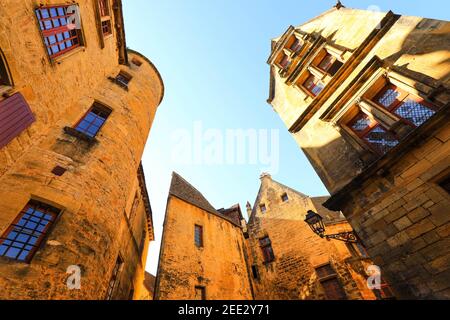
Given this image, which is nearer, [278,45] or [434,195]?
[434,195]

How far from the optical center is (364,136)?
21.0 feet

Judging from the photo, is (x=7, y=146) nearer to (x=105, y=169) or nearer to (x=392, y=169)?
(x=105, y=169)

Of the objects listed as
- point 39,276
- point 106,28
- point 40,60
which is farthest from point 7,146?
point 106,28

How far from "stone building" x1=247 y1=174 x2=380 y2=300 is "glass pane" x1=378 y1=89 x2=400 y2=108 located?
26.4ft

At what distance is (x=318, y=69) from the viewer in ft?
29.1

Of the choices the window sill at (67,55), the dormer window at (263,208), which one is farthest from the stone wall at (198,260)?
the window sill at (67,55)

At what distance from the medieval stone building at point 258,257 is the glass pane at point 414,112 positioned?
26.8ft

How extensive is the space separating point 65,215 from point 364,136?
792 centimetres

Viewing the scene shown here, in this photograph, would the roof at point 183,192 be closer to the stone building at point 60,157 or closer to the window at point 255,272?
the window at point 255,272

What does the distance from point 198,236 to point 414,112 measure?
10.2m

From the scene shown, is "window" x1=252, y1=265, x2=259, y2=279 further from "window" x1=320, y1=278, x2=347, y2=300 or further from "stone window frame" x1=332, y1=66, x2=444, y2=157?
"stone window frame" x1=332, y1=66, x2=444, y2=157

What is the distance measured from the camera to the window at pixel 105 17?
9.35m

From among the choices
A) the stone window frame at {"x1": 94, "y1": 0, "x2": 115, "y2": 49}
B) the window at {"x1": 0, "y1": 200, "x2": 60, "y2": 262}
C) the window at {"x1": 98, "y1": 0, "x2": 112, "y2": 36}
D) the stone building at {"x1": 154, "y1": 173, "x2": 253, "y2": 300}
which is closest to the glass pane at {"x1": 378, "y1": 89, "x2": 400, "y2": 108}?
the window at {"x1": 0, "y1": 200, "x2": 60, "y2": 262}

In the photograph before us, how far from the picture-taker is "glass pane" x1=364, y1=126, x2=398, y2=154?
5.55 metres
